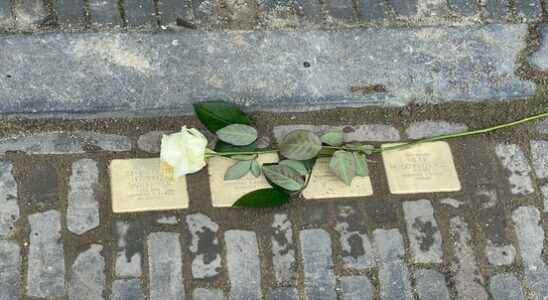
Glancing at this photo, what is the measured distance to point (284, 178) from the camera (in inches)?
93.0

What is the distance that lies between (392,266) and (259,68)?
85 cm

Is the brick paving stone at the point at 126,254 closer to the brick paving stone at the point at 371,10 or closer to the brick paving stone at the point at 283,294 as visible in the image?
the brick paving stone at the point at 283,294

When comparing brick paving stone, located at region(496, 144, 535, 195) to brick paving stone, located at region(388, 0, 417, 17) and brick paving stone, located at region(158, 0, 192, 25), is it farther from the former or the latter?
brick paving stone, located at region(158, 0, 192, 25)

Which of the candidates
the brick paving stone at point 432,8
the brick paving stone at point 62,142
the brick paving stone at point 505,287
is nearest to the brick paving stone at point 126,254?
the brick paving stone at point 62,142

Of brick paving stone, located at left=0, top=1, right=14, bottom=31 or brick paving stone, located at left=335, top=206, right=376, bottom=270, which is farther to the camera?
brick paving stone, located at left=0, top=1, right=14, bottom=31

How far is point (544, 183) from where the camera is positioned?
2547mm

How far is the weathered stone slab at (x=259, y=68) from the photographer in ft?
8.07

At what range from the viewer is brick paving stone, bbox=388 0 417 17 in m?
2.78

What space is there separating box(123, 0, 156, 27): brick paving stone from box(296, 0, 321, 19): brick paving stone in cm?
56

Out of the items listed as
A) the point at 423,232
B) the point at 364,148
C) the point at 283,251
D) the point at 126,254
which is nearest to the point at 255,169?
the point at 283,251

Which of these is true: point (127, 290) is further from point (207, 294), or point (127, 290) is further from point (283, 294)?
point (283, 294)

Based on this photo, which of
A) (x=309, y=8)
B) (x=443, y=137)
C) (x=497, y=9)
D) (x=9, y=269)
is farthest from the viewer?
(x=497, y=9)

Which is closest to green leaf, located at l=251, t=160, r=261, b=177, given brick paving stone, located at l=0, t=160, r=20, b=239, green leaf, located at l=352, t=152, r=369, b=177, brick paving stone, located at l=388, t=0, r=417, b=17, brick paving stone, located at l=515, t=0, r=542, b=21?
green leaf, located at l=352, t=152, r=369, b=177

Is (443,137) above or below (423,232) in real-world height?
above
